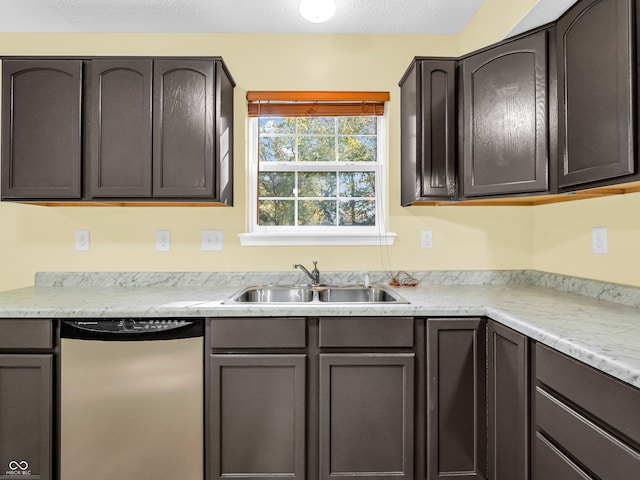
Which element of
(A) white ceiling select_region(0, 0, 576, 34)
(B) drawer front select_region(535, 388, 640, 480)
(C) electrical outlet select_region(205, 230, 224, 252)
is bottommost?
(B) drawer front select_region(535, 388, 640, 480)

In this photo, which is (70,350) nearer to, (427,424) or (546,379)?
(427,424)

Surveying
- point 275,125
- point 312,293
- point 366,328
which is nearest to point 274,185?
point 275,125

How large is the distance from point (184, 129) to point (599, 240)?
2.21m

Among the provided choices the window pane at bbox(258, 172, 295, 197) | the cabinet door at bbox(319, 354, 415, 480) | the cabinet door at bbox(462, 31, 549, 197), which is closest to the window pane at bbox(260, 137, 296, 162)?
the window pane at bbox(258, 172, 295, 197)

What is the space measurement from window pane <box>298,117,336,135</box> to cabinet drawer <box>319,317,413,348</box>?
1.37 metres

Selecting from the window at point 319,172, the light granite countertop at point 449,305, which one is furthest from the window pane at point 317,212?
the light granite countertop at point 449,305

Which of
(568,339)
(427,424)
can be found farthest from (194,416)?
(568,339)

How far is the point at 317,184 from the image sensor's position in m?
2.50

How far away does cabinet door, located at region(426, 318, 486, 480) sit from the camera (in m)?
1.66

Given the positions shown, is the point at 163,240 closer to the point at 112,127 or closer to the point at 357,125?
the point at 112,127

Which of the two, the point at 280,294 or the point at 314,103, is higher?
the point at 314,103

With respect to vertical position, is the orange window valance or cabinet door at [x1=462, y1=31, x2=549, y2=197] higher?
the orange window valance

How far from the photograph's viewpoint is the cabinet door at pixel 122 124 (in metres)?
1.98

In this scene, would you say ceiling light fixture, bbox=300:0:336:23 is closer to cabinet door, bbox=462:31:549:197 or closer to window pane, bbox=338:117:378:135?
window pane, bbox=338:117:378:135
